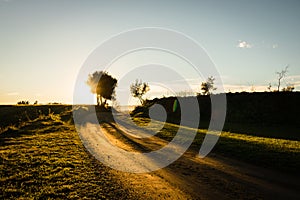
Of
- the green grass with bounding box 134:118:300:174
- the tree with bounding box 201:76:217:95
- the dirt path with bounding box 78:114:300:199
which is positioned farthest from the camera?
the tree with bounding box 201:76:217:95

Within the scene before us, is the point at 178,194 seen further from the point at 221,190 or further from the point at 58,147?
the point at 58,147

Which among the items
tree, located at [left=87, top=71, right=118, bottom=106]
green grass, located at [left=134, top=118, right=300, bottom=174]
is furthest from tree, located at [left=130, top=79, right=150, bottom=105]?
green grass, located at [left=134, top=118, right=300, bottom=174]

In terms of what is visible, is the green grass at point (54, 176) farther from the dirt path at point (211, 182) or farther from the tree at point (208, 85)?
the tree at point (208, 85)

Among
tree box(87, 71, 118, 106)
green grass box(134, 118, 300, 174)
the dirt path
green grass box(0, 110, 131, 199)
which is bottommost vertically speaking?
green grass box(0, 110, 131, 199)

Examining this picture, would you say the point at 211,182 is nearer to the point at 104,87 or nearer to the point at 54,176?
the point at 54,176

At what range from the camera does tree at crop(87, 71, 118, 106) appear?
288ft

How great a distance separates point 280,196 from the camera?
23.0 feet

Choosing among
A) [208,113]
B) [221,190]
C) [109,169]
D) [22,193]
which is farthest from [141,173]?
[208,113]

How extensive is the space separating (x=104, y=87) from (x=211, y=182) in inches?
3242

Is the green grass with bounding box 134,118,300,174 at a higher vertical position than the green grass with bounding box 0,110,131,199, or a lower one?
higher

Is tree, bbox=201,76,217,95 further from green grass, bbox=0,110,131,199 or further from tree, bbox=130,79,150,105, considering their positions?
green grass, bbox=0,110,131,199

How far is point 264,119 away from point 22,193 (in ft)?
107

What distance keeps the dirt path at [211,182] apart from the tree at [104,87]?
3117 inches

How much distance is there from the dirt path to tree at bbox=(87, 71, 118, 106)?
7918 centimetres
